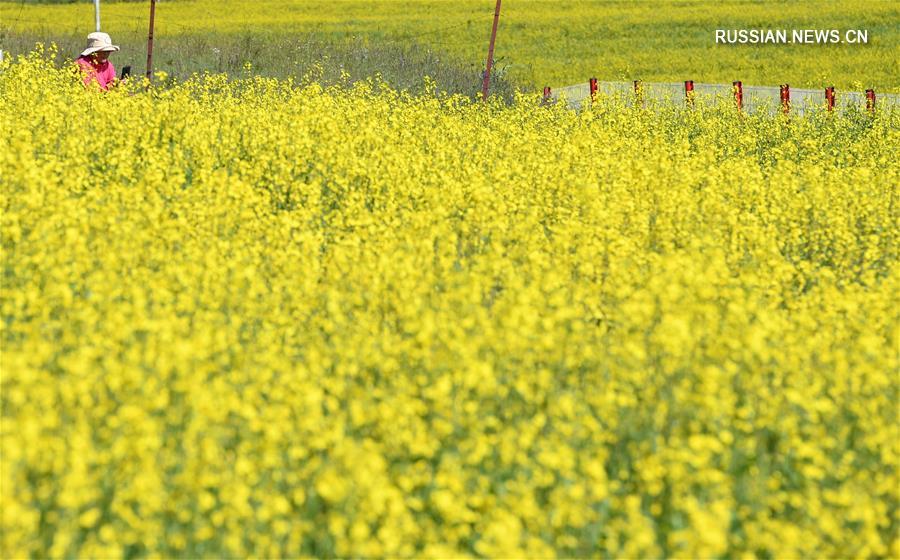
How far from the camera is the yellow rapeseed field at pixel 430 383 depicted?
4.21 m

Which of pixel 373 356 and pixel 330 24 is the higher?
pixel 330 24

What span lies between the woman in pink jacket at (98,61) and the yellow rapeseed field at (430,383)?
17.5 ft

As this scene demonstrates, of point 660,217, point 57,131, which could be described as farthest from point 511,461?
point 57,131

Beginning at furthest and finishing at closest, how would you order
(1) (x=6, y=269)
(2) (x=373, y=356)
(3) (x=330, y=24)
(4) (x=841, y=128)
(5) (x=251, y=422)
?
(3) (x=330, y=24) → (4) (x=841, y=128) → (1) (x=6, y=269) → (2) (x=373, y=356) → (5) (x=251, y=422)

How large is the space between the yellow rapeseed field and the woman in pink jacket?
532cm

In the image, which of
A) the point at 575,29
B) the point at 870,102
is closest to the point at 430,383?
the point at 870,102

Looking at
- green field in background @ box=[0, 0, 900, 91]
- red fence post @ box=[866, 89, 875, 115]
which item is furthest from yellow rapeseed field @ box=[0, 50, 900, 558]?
green field in background @ box=[0, 0, 900, 91]

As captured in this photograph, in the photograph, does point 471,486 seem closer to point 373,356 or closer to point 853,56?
point 373,356

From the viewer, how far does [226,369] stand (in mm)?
5469

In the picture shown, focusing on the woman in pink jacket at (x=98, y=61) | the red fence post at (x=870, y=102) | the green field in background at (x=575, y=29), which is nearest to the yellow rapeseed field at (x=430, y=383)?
the woman in pink jacket at (x=98, y=61)

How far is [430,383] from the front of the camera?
531cm

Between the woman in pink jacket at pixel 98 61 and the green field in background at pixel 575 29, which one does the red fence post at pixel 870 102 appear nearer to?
the woman in pink jacket at pixel 98 61

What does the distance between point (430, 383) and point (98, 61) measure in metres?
10.8

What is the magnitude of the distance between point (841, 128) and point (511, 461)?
12.4m
